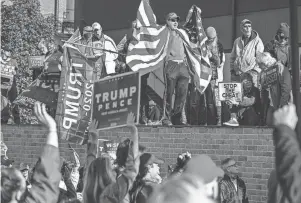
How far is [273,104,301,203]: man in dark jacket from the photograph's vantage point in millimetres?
4469

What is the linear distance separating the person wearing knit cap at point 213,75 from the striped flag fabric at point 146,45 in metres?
0.95

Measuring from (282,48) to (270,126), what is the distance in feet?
4.75

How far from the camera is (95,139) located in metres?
7.57

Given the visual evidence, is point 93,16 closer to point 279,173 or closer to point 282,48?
point 282,48

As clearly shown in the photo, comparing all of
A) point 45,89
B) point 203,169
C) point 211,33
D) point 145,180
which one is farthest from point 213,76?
point 203,169

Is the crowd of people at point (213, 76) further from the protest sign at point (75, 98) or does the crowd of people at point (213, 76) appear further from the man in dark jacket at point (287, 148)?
the man in dark jacket at point (287, 148)

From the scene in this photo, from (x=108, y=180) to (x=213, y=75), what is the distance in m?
7.13

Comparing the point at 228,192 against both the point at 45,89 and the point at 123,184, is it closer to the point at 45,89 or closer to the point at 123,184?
the point at 123,184

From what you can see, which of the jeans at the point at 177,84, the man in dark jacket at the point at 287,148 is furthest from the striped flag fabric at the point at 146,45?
the man in dark jacket at the point at 287,148

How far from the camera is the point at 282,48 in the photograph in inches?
479

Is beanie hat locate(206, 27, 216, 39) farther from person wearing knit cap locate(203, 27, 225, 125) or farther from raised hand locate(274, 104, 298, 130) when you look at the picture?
raised hand locate(274, 104, 298, 130)

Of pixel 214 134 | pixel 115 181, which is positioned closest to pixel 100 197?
pixel 115 181

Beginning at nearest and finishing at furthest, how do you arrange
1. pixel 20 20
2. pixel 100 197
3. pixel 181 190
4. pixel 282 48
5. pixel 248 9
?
pixel 181 190 → pixel 100 197 → pixel 282 48 → pixel 248 9 → pixel 20 20

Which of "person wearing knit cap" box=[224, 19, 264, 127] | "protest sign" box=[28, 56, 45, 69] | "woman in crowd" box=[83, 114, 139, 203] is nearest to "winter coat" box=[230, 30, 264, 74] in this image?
"person wearing knit cap" box=[224, 19, 264, 127]
